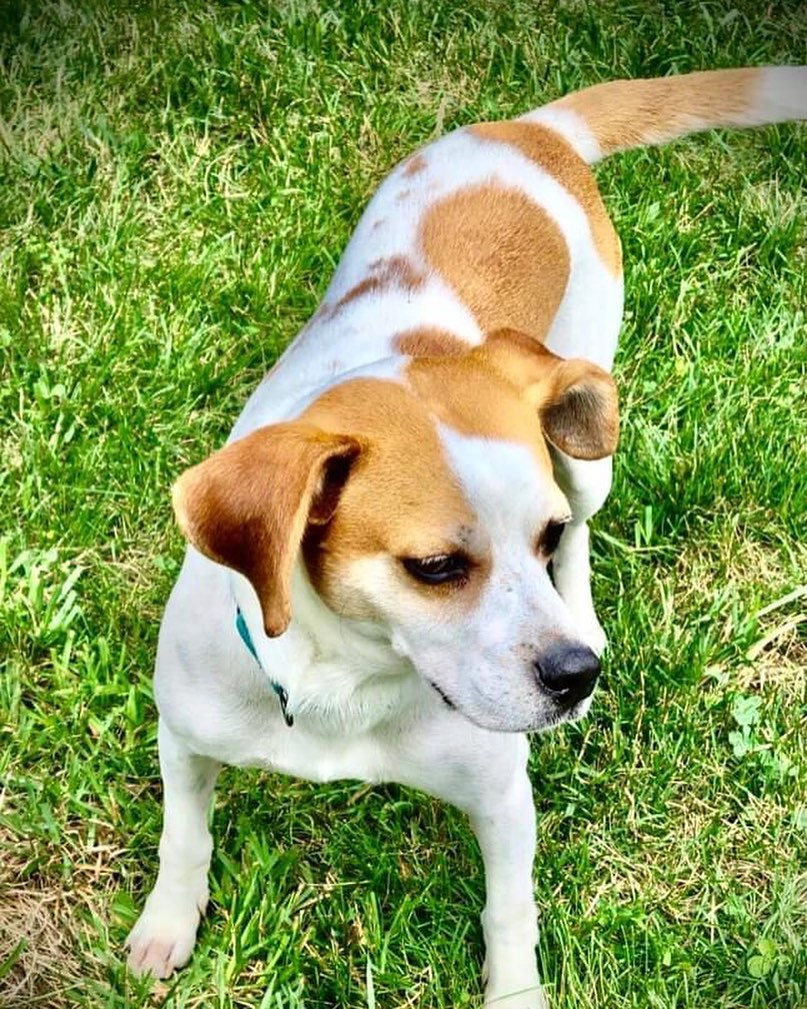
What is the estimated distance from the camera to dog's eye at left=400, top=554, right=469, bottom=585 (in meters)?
2.49

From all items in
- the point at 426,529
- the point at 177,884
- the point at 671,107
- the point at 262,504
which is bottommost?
the point at 177,884

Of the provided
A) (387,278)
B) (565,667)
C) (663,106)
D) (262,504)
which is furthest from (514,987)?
(663,106)

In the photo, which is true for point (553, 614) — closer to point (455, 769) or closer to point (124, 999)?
point (455, 769)

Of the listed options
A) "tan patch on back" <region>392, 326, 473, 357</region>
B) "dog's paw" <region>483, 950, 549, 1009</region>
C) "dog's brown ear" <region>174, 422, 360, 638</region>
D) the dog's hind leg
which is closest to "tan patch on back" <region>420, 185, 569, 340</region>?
"tan patch on back" <region>392, 326, 473, 357</region>

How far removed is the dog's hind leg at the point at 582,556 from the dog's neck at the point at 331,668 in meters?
0.93

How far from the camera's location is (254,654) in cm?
277

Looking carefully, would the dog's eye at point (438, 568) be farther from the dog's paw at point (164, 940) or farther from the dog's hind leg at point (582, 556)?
the dog's paw at point (164, 940)

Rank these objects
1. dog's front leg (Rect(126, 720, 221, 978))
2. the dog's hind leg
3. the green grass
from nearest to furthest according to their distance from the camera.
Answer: dog's front leg (Rect(126, 720, 221, 978)) < the green grass < the dog's hind leg

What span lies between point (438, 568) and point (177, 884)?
1261 mm

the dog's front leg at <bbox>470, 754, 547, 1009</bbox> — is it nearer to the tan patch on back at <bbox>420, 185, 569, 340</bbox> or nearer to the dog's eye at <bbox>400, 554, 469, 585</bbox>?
the dog's eye at <bbox>400, 554, 469, 585</bbox>

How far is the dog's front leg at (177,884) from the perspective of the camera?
3.27 m

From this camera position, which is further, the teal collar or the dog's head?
the teal collar

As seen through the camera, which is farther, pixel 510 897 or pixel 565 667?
pixel 510 897

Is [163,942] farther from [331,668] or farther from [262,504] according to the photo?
[262,504]
